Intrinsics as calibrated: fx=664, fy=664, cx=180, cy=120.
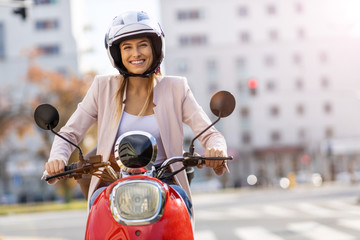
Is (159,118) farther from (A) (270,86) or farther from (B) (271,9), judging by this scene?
(B) (271,9)

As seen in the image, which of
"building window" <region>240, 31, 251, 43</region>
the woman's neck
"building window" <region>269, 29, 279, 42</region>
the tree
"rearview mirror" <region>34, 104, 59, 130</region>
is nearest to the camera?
"rearview mirror" <region>34, 104, 59, 130</region>

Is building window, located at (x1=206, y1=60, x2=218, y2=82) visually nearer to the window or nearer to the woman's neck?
the window

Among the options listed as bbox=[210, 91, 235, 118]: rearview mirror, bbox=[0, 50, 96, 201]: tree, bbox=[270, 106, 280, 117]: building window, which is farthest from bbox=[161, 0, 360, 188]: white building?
bbox=[210, 91, 235, 118]: rearview mirror

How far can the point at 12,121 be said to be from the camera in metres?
34.0

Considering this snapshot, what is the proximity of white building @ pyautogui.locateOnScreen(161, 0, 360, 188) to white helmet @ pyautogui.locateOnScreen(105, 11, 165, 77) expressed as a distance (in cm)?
5885

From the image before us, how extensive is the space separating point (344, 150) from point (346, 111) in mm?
7500

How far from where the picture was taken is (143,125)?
353 centimetres

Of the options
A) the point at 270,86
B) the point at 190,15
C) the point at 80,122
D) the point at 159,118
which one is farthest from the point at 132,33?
the point at 190,15

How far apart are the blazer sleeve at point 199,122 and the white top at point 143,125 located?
0.20 meters

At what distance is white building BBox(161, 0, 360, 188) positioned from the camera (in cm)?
6325

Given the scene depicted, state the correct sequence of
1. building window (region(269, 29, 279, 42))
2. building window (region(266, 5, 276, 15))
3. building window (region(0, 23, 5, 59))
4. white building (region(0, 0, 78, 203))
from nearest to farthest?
white building (region(0, 0, 78, 203)), building window (region(0, 23, 5, 59)), building window (region(269, 29, 279, 42)), building window (region(266, 5, 276, 15))

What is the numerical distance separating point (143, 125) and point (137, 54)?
383mm

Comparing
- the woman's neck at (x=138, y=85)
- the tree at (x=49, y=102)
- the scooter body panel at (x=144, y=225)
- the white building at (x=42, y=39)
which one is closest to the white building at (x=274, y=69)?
the white building at (x=42, y=39)

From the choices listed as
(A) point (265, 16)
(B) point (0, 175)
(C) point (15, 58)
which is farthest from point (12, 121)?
(A) point (265, 16)
